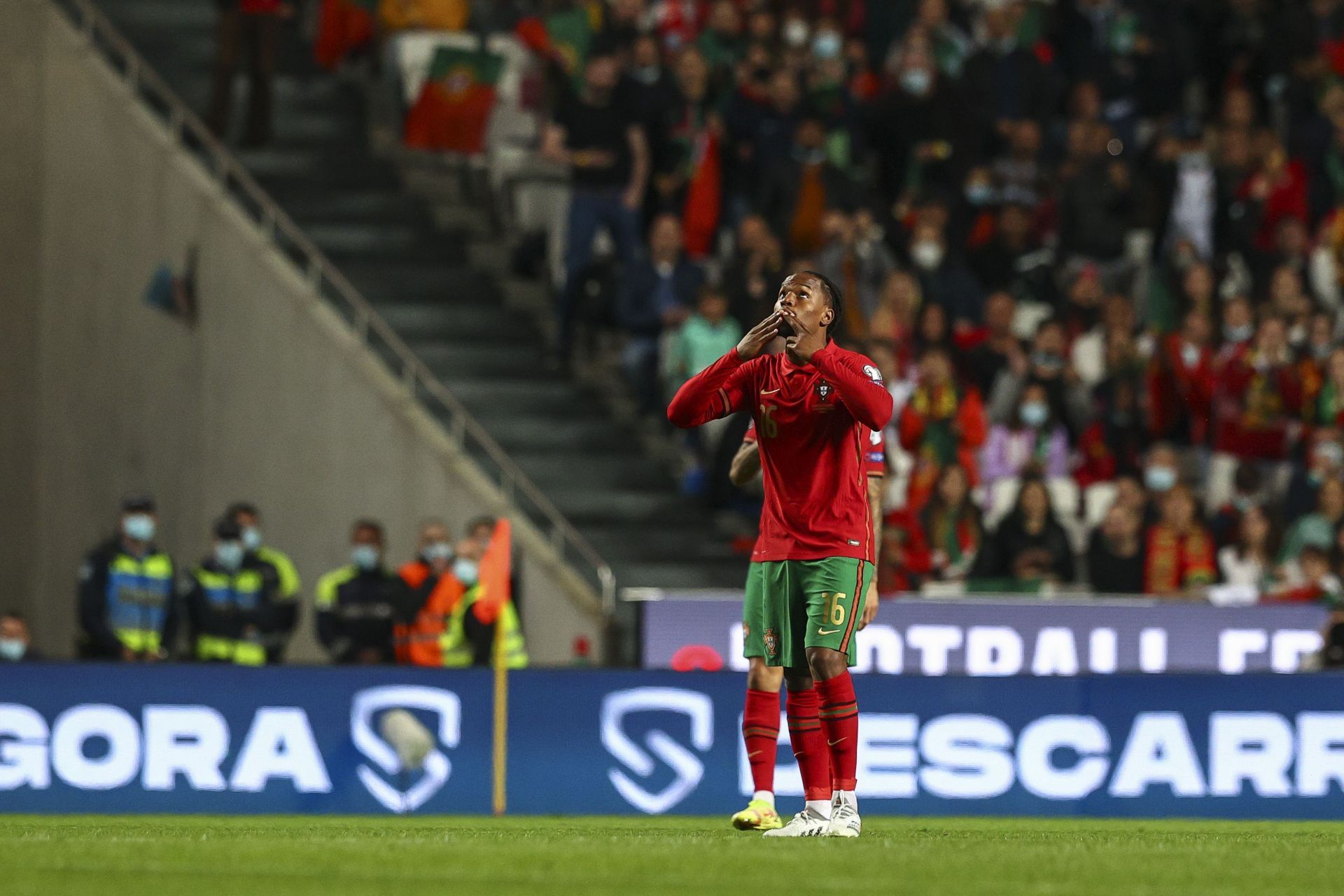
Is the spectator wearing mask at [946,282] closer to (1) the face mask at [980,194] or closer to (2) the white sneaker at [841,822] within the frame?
(1) the face mask at [980,194]

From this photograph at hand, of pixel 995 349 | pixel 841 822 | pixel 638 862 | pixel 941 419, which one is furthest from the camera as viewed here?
pixel 995 349

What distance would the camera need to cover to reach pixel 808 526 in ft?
33.6

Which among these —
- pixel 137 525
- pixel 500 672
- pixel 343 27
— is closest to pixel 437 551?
pixel 137 525

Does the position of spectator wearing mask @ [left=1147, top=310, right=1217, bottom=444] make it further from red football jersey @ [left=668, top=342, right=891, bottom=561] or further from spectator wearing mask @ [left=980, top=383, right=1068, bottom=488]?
red football jersey @ [left=668, top=342, right=891, bottom=561]

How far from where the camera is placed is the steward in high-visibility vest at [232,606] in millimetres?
17531

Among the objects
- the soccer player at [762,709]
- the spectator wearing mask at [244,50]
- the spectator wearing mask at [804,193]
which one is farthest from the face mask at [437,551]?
the soccer player at [762,709]

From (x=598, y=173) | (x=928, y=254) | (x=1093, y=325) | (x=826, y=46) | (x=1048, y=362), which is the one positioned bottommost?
(x=1048, y=362)

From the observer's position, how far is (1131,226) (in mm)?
21172

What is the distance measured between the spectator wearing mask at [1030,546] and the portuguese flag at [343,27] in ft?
27.7

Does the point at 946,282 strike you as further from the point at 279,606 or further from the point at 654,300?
the point at 279,606

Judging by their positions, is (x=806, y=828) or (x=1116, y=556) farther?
(x=1116, y=556)

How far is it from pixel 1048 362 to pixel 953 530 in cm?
216

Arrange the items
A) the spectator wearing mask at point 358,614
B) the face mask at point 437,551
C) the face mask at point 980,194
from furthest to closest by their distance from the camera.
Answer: the face mask at point 980,194 < the face mask at point 437,551 < the spectator wearing mask at point 358,614

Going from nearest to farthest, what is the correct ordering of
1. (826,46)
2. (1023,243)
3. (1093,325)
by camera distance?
(1093,325) → (1023,243) → (826,46)
